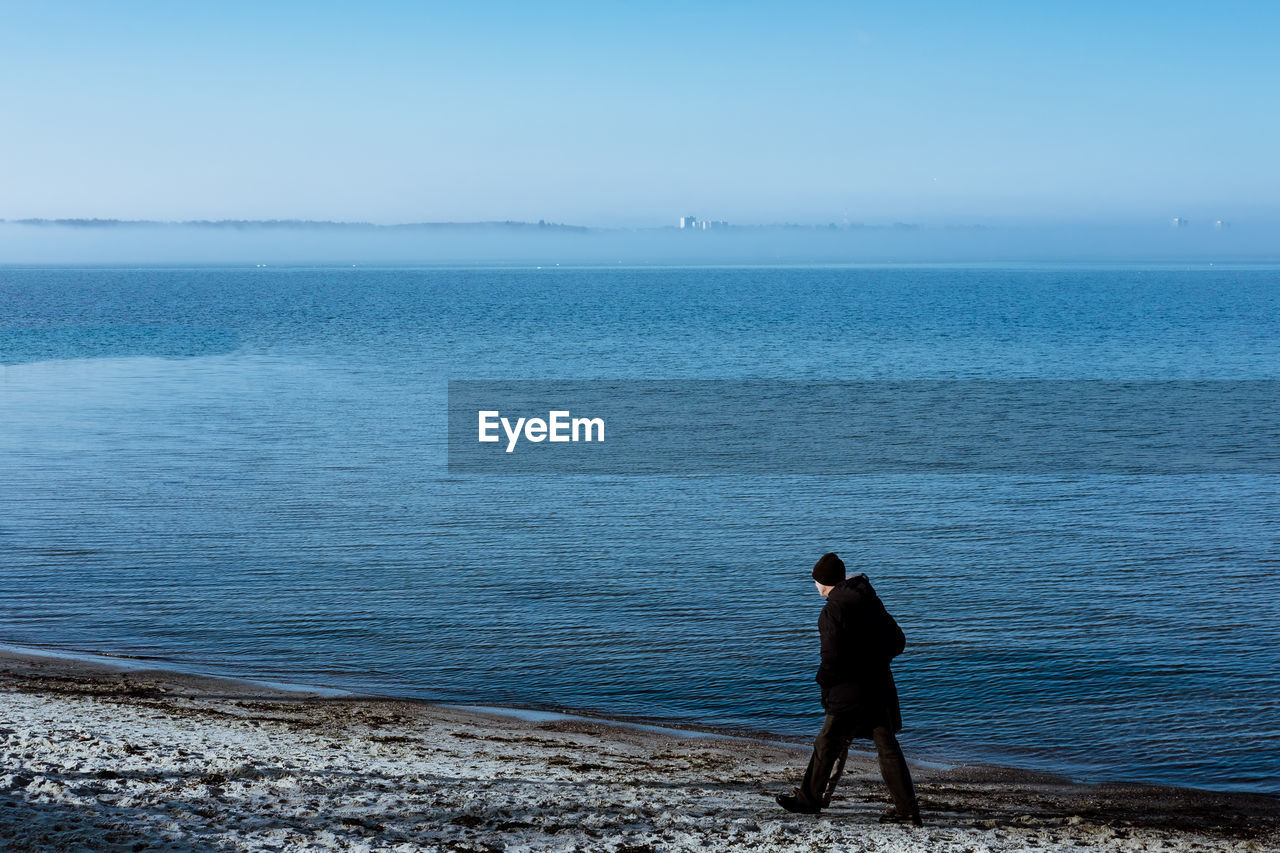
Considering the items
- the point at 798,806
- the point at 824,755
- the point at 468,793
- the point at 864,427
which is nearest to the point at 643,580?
the point at 468,793

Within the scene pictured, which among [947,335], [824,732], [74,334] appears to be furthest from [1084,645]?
[74,334]

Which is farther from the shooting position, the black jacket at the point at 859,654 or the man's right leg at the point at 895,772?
the man's right leg at the point at 895,772

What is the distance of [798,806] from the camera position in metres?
9.28

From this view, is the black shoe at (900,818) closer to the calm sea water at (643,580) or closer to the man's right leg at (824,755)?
the man's right leg at (824,755)

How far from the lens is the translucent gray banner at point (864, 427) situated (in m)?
30.8

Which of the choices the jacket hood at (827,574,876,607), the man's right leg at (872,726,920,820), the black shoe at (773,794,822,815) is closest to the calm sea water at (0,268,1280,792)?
the man's right leg at (872,726,920,820)

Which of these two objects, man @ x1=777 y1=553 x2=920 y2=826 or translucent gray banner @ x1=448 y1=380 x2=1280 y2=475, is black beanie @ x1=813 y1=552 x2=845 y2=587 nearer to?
man @ x1=777 y1=553 x2=920 y2=826

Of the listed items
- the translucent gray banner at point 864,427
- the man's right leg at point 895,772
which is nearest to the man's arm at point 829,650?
the man's right leg at point 895,772

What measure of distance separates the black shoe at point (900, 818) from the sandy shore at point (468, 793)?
0.11m

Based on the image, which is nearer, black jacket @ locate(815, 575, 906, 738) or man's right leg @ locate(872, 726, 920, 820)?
black jacket @ locate(815, 575, 906, 738)

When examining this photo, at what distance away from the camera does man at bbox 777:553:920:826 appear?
8.40 metres

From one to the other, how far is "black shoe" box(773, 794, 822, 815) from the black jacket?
89 centimetres

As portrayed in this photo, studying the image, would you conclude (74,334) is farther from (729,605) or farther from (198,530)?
(729,605)

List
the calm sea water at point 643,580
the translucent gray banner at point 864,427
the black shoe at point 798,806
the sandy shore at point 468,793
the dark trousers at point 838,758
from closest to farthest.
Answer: the sandy shore at point 468,793
the dark trousers at point 838,758
the black shoe at point 798,806
the calm sea water at point 643,580
the translucent gray banner at point 864,427
